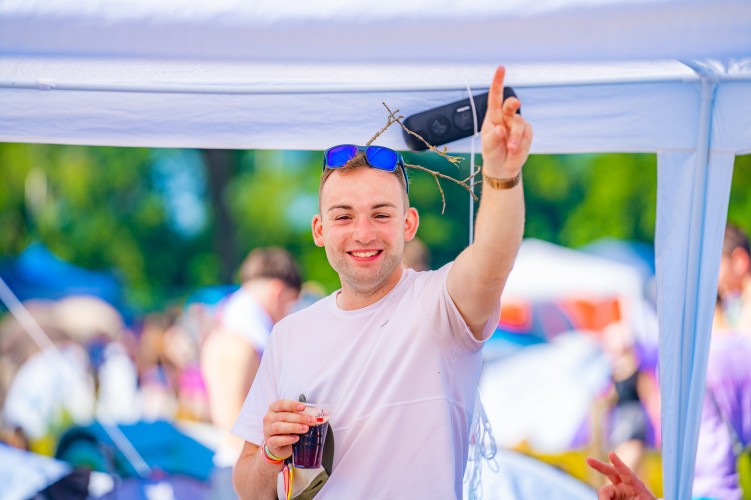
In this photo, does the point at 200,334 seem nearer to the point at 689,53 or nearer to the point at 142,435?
the point at 142,435

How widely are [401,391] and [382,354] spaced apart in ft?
0.31

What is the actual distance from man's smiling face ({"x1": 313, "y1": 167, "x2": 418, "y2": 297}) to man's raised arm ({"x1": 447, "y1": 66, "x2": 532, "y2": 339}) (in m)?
0.23

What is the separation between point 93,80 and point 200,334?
674 centimetres

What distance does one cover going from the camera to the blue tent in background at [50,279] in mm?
9578

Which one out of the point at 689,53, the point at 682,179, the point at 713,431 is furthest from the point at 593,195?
the point at 689,53

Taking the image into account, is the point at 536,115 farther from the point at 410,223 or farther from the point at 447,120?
the point at 410,223

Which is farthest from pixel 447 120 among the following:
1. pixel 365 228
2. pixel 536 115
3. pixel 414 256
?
pixel 414 256

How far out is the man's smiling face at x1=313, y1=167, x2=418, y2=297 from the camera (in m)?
A: 1.95

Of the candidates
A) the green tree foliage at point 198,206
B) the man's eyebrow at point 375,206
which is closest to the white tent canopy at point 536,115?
the man's eyebrow at point 375,206

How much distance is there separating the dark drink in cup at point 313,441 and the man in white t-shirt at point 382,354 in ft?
0.07

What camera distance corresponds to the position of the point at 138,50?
1.61m

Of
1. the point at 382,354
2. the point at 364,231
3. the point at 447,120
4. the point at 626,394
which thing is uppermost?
the point at 447,120

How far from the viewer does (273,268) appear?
4.71 meters

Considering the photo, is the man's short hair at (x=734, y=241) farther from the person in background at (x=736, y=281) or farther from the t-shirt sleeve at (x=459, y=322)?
the t-shirt sleeve at (x=459, y=322)
